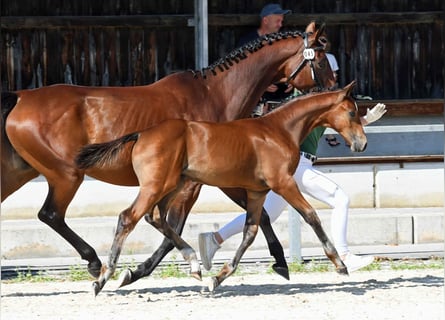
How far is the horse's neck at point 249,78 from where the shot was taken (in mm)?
10703

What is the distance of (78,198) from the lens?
45.8 feet

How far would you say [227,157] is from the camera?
1004 centimetres

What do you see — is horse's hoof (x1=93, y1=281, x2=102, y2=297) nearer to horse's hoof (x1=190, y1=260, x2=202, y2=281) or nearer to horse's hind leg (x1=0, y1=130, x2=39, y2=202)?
horse's hoof (x1=190, y1=260, x2=202, y2=281)

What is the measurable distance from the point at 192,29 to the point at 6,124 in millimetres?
4331

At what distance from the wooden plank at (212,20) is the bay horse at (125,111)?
3319 mm

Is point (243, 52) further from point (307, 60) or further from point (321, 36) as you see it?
point (321, 36)

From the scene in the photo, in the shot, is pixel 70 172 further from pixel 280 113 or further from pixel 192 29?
pixel 192 29

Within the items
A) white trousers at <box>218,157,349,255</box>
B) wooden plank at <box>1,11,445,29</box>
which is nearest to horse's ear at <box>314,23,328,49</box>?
white trousers at <box>218,157,349,255</box>

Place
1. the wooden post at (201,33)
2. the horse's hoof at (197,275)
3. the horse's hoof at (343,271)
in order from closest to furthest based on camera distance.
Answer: the horse's hoof at (197,275) → the horse's hoof at (343,271) → the wooden post at (201,33)

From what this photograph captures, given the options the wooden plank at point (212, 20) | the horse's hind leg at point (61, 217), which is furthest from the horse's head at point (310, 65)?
the wooden plank at point (212, 20)

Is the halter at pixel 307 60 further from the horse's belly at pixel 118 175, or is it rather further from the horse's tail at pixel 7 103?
the horse's tail at pixel 7 103

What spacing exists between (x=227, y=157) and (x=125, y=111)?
87 centimetres

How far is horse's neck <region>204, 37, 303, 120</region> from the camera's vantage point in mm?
10703

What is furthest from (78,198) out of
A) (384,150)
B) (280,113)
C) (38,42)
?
(280,113)
